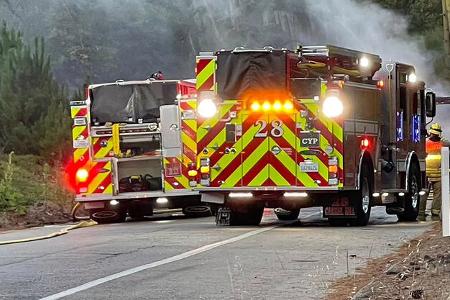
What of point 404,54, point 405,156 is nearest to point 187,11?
point 404,54

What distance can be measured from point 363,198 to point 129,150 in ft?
15.9

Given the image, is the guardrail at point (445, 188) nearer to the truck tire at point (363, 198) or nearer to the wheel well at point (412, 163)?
the truck tire at point (363, 198)

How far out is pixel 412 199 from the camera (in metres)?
16.1

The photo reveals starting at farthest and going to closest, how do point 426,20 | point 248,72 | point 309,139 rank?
point 426,20
point 248,72
point 309,139

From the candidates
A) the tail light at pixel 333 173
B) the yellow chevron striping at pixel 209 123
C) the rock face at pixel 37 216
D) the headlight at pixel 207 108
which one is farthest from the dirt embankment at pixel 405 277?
the rock face at pixel 37 216

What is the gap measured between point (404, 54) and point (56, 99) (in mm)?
8931

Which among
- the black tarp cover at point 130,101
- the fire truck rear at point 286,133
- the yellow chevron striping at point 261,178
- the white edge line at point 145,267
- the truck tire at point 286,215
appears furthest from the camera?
the black tarp cover at point 130,101

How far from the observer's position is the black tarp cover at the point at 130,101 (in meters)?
17.6

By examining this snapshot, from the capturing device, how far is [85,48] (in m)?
30.4

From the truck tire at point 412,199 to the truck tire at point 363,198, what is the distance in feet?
4.18

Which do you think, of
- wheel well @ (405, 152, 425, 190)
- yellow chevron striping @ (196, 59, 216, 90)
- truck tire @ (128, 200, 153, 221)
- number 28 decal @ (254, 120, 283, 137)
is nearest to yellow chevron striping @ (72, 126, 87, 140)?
truck tire @ (128, 200, 153, 221)

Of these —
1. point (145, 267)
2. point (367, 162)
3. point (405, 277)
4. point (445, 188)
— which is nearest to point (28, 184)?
point (367, 162)

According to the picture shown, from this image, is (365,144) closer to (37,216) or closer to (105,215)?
(105,215)

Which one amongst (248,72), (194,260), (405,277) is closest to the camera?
(405,277)
